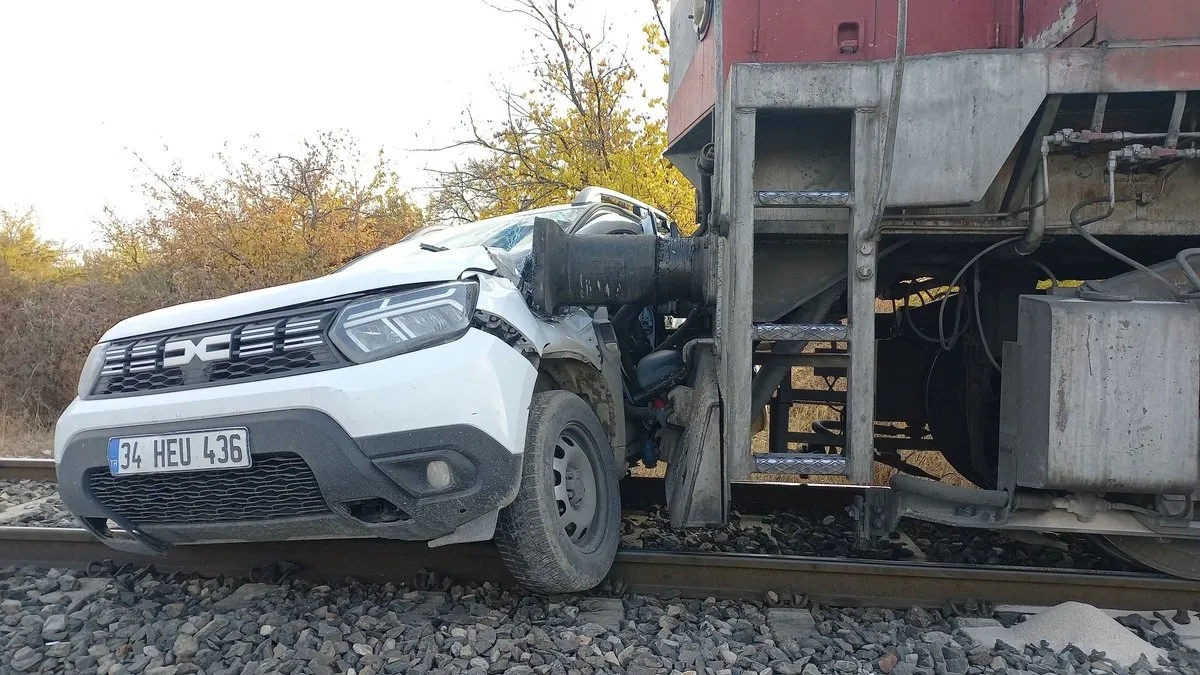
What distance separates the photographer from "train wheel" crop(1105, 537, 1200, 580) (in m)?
3.12

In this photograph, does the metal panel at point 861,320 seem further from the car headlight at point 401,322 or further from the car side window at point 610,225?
the car headlight at point 401,322

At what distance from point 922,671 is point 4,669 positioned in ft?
11.3

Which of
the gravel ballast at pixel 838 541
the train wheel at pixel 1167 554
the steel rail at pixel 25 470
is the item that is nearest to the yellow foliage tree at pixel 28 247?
the steel rail at pixel 25 470

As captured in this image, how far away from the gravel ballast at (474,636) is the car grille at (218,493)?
1.68ft

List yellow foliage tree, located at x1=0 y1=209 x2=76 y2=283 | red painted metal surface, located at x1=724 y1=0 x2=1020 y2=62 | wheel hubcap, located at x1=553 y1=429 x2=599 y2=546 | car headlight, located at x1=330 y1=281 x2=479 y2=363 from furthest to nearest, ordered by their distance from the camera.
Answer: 1. yellow foliage tree, located at x1=0 y1=209 x2=76 y2=283
2. red painted metal surface, located at x1=724 y1=0 x2=1020 y2=62
3. wheel hubcap, located at x1=553 y1=429 x2=599 y2=546
4. car headlight, located at x1=330 y1=281 x2=479 y2=363

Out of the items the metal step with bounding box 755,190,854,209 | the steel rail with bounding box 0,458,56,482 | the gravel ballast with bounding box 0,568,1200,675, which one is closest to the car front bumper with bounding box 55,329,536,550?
the gravel ballast with bounding box 0,568,1200,675

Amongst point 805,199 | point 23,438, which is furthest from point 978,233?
point 23,438

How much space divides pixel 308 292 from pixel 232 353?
1.14 feet

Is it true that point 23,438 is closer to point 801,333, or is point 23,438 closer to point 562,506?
point 562,506

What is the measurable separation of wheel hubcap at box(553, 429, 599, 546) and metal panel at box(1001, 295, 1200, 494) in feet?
6.23

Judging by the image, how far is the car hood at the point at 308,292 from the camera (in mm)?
2590

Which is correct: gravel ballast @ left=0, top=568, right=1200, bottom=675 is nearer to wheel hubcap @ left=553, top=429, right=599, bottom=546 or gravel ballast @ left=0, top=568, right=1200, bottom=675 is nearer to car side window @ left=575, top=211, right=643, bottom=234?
wheel hubcap @ left=553, top=429, right=599, bottom=546

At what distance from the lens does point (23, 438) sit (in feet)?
25.0

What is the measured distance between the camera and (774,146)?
3338mm
